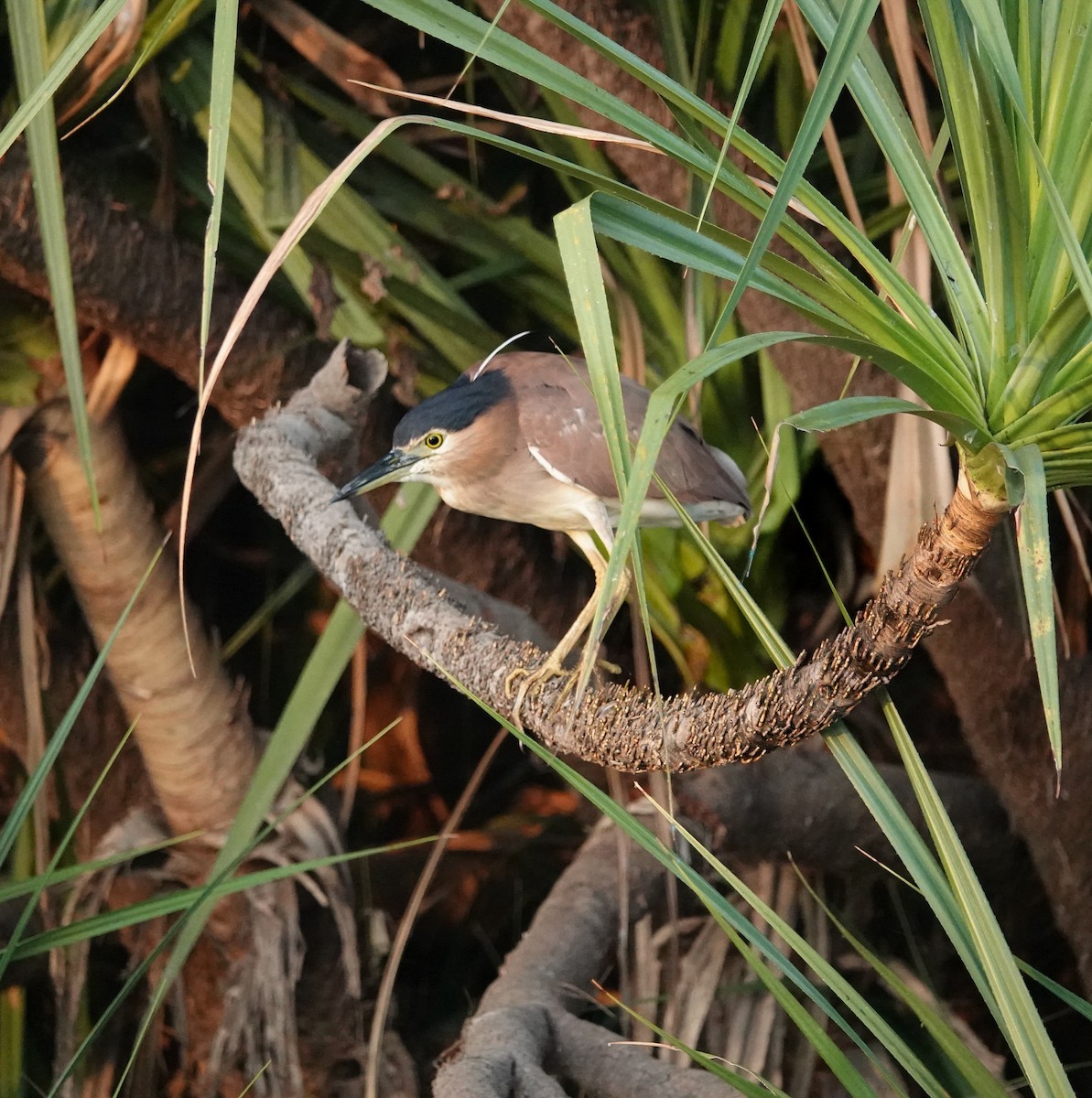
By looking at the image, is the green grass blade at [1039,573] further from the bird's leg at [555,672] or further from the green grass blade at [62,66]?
the green grass blade at [62,66]

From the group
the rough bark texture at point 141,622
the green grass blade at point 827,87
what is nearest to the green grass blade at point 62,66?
the green grass blade at point 827,87

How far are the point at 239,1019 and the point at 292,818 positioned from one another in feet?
1.08

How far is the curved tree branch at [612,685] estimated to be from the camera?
0.76 meters

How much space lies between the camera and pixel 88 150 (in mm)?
1994

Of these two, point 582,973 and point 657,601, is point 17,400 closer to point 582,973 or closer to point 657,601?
point 657,601

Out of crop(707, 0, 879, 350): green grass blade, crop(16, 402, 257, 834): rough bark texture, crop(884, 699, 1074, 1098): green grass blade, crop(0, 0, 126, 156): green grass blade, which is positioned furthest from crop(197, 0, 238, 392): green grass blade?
crop(16, 402, 257, 834): rough bark texture

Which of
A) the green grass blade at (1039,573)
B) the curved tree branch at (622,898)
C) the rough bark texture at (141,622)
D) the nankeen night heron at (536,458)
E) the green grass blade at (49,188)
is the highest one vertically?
the green grass blade at (49,188)

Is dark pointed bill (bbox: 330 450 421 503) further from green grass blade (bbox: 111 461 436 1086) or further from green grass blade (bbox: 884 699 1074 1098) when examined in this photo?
green grass blade (bbox: 884 699 1074 1098)

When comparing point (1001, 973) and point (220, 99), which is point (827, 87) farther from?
point (1001, 973)

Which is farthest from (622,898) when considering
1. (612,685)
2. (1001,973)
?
(1001,973)

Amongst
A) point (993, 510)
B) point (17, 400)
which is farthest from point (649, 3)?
point (993, 510)

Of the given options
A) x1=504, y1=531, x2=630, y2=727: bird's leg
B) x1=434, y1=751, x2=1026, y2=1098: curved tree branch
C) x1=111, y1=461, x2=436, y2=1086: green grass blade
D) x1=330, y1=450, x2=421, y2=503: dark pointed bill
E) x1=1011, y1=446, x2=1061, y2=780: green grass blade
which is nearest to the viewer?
x1=1011, y1=446, x2=1061, y2=780: green grass blade

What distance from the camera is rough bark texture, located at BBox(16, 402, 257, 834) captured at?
1.96m

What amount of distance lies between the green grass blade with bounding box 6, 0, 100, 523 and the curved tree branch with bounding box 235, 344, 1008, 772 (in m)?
0.29
